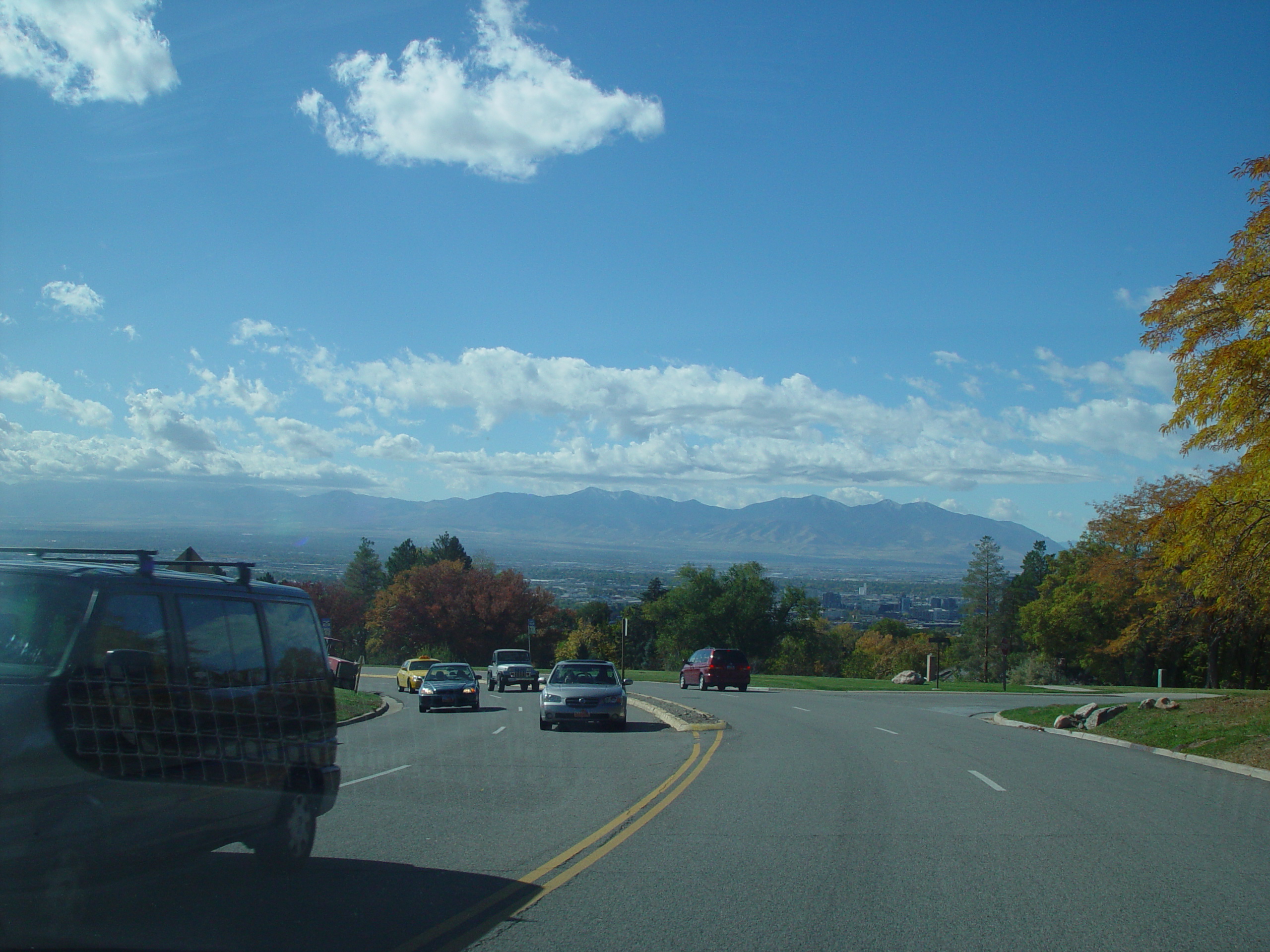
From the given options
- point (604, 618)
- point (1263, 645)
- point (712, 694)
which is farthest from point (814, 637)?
point (712, 694)

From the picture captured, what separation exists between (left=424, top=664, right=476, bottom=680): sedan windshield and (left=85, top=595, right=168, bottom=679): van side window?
2126cm

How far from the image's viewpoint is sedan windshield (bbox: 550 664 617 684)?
2062cm

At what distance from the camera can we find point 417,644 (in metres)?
85.0

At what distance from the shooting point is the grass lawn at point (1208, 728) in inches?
621

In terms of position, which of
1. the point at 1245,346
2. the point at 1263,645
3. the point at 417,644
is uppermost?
the point at 1245,346

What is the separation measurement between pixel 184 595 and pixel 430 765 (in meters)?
8.14

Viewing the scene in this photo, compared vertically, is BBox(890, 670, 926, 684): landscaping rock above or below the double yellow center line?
below

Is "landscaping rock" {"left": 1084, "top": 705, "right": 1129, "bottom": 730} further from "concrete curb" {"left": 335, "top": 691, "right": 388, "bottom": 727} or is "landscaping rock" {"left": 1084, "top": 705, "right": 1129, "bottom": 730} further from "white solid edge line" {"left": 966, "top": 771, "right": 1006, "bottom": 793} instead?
"concrete curb" {"left": 335, "top": 691, "right": 388, "bottom": 727}

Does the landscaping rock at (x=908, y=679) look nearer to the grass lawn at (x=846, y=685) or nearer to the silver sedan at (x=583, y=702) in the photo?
the grass lawn at (x=846, y=685)

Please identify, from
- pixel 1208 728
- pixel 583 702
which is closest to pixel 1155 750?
pixel 1208 728

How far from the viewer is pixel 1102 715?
21.6 m

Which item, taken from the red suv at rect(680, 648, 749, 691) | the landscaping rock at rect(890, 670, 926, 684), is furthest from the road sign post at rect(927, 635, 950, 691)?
the red suv at rect(680, 648, 749, 691)

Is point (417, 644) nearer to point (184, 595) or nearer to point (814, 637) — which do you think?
point (814, 637)

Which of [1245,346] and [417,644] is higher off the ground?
[1245,346]
